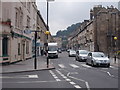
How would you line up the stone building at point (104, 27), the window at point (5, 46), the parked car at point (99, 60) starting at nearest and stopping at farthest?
the parked car at point (99, 60), the window at point (5, 46), the stone building at point (104, 27)

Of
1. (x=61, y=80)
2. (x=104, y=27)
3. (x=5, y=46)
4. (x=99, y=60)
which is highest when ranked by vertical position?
(x=104, y=27)

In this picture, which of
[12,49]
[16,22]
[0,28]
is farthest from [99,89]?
[16,22]

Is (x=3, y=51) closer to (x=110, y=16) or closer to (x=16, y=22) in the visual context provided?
(x=16, y=22)

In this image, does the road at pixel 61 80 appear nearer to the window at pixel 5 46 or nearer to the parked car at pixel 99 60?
the parked car at pixel 99 60

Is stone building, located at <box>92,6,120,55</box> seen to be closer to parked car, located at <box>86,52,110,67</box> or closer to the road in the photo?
parked car, located at <box>86,52,110,67</box>

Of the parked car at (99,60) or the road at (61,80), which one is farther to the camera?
the parked car at (99,60)

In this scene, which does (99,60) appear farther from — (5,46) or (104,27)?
(104,27)

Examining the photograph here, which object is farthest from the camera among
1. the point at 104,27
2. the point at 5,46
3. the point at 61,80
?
the point at 104,27

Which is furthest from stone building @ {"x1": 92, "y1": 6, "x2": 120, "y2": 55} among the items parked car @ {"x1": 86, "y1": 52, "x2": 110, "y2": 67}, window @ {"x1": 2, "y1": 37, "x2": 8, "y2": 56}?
window @ {"x1": 2, "y1": 37, "x2": 8, "y2": 56}

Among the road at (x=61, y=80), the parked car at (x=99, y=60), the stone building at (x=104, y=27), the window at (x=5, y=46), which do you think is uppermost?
the stone building at (x=104, y=27)

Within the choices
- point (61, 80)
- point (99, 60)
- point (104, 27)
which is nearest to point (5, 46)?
point (99, 60)

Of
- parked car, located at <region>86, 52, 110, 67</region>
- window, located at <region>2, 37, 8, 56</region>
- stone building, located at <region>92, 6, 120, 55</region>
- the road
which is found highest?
stone building, located at <region>92, 6, 120, 55</region>

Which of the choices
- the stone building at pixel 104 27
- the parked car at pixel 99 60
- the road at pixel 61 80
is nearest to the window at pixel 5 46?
the parked car at pixel 99 60

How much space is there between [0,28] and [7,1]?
13.5ft
